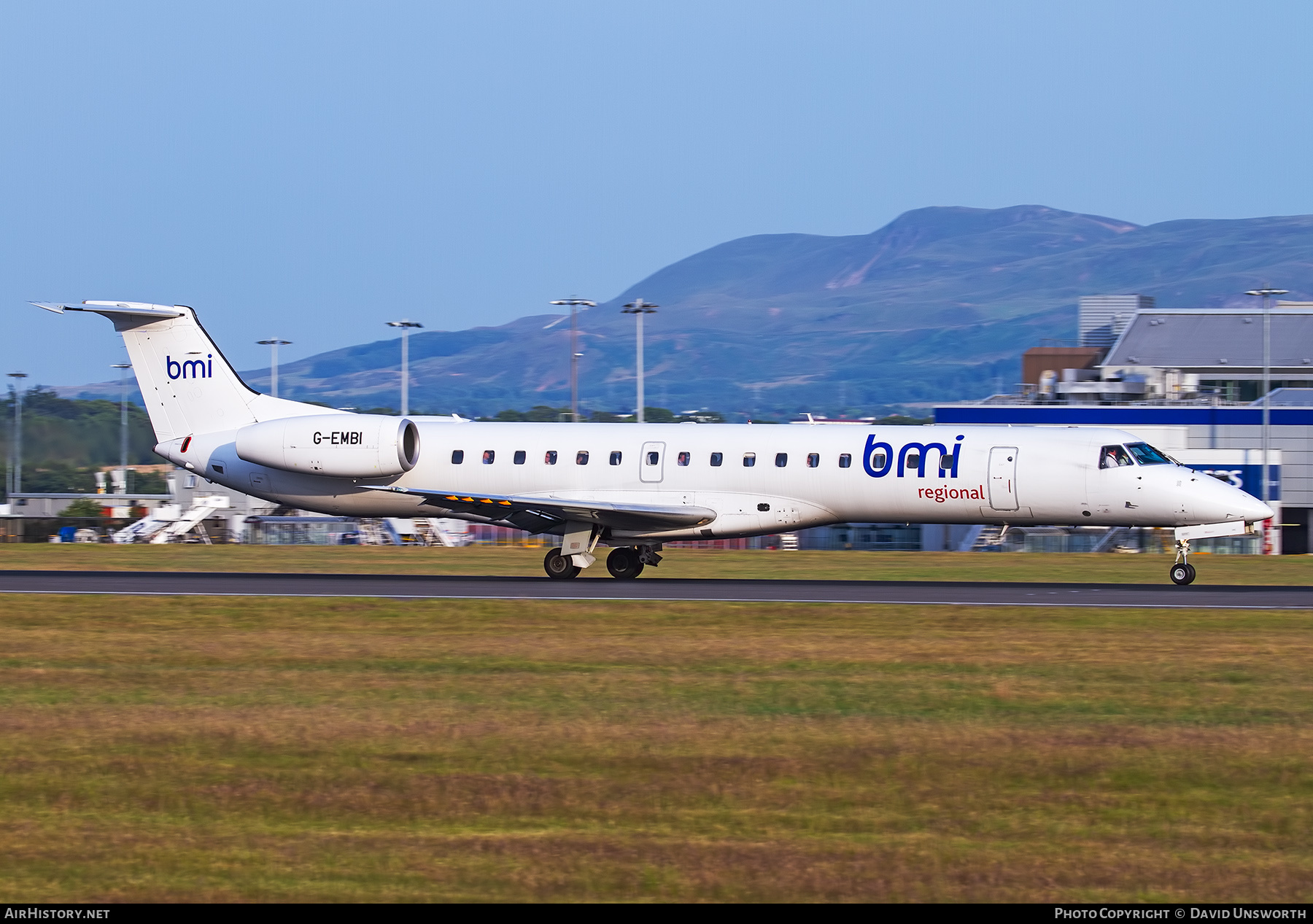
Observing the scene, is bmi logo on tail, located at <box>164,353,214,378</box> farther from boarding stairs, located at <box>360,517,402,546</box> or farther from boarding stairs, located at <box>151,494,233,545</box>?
boarding stairs, located at <box>360,517,402,546</box>

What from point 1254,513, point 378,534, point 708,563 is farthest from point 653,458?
point 378,534

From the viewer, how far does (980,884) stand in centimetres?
853

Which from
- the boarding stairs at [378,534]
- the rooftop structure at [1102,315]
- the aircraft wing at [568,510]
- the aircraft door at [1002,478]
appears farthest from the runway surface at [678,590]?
the rooftop structure at [1102,315]

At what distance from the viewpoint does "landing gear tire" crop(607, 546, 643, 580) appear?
3131cm

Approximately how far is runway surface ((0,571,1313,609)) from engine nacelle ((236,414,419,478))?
228cm

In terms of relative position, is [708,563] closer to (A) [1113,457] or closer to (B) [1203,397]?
(A) [1113,457]

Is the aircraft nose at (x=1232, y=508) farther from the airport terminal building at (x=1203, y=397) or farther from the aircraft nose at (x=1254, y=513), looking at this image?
the airport terminal building at (x=1203, y=397)

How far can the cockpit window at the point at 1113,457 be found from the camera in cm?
2875

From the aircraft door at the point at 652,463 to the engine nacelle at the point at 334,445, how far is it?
5.09 metres

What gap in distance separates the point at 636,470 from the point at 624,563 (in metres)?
2.00
